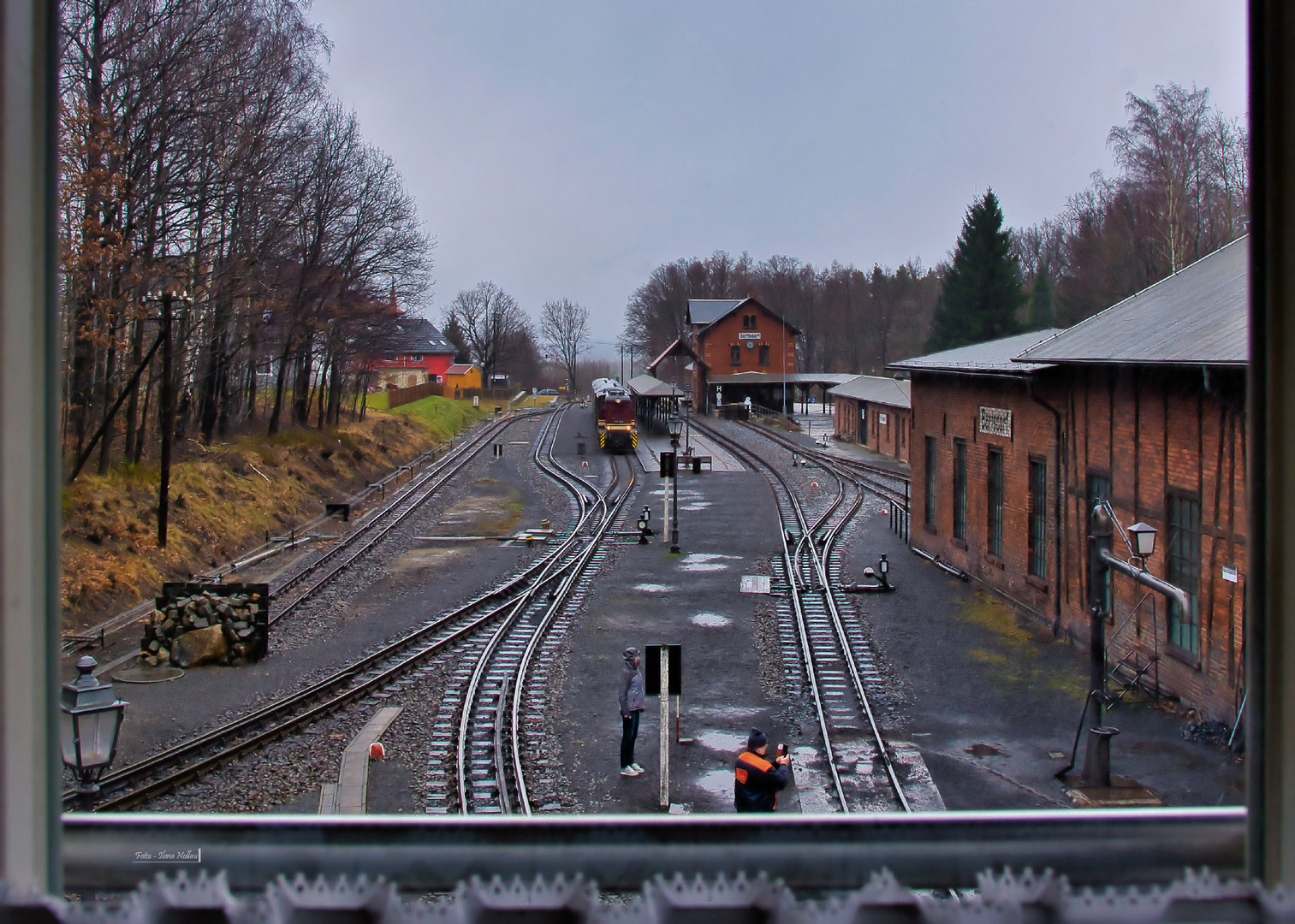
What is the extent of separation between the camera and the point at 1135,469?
12.0m

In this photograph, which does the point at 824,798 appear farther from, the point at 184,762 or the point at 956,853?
the point at 956,853

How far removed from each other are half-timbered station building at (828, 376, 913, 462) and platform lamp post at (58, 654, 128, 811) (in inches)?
1206

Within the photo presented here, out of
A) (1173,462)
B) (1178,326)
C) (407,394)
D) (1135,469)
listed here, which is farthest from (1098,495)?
(407,394)

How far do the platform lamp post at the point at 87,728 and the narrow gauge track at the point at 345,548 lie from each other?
9.19m

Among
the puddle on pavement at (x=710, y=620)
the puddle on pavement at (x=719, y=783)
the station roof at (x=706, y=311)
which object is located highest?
the station roof at (x=706, y=311)

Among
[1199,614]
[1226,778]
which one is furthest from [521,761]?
[1199,614]

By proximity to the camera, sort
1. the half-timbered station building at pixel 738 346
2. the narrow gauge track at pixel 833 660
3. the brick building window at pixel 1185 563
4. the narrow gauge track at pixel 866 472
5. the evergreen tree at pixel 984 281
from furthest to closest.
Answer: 1. the half-timbered station building at pixel 738 346
2. the evergreen tree at pixel 984 281
3. the narrow gauge track at pixel 866 472
4. the brick building window at pixel 1185 563
5. the narrow gauge track at pixel 833 660

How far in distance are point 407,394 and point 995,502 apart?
4931 centimetres

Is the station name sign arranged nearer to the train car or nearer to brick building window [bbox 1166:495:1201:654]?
brick building window [bbox 1166:495:1201:654]

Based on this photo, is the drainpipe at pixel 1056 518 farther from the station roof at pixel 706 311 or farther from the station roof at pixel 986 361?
the station roof at pixel 706 311

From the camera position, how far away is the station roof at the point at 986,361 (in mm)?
15030

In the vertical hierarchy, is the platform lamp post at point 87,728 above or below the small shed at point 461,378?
below

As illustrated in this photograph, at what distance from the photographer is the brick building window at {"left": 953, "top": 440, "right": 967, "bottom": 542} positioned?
62.3 ft

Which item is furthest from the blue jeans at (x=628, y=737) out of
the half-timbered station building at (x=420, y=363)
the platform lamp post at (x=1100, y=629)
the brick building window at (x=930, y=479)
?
the half-timbered station building at (x=420, y=363)
